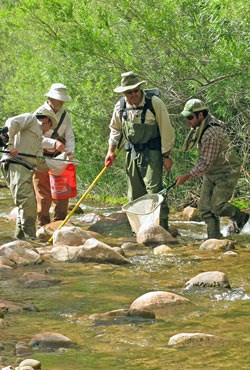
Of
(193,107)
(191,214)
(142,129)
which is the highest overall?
(193,107)

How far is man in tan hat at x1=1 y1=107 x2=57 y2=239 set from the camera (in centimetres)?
933

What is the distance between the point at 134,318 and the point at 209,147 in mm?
3956

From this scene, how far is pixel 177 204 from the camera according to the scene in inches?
513

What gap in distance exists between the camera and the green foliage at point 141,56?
29.6ft

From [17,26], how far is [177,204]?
137 inches

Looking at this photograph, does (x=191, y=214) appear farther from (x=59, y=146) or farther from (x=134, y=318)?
(x=134, y=318)

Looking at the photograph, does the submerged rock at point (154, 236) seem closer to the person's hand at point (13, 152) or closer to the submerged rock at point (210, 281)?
the person's hand at point (13, 152)

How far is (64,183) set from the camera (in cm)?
1041

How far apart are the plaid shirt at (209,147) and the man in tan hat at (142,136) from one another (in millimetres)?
351

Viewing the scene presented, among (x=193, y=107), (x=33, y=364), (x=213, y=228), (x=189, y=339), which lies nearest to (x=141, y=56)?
(x=193, y=107)

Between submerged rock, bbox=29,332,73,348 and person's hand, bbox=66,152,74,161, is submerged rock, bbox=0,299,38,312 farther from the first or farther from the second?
person's hand, bbox=66,152,74,161

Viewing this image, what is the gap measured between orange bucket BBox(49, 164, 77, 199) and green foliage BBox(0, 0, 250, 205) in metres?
1.54

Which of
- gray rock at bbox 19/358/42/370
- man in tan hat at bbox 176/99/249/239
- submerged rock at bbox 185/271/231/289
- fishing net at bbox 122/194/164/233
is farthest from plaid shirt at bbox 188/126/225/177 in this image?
gray rock at bbox 19/358/42/370

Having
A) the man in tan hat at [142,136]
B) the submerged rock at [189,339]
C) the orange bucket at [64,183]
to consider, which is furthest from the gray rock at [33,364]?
the orange bucket at [64,183]
